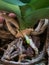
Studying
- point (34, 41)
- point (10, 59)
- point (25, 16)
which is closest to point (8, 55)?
point (10, 59)

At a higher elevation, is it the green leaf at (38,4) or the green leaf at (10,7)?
the green leaf at (38,4)

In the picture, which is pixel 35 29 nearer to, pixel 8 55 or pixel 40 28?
pixel 40 28

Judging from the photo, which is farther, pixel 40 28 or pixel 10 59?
pixel 40 28

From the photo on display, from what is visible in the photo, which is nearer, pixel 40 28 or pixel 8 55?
pixel 8 55

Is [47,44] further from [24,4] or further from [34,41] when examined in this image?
[24,4]

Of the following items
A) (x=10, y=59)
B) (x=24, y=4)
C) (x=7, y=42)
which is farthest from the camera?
(x=7, y=42)

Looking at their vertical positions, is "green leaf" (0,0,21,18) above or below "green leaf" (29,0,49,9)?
→ below

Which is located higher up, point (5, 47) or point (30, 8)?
point (30, 8)

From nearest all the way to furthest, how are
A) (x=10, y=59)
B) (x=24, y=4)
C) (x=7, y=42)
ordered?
1. (x=24, y=4)
2. (x=10, y=59)
3. (x=7, y=42)

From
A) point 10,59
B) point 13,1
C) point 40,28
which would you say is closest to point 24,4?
point 13,1
